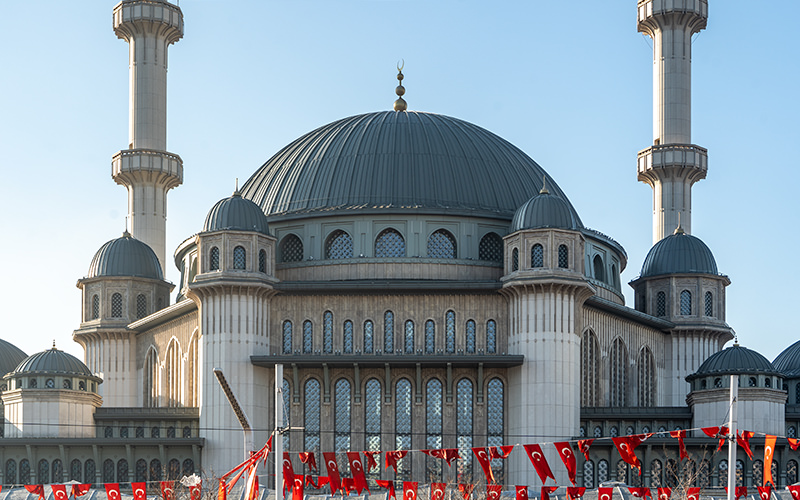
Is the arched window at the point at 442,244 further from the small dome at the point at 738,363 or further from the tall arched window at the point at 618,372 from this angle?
the small dome at the point at 738,363

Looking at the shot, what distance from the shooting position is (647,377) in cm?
7838

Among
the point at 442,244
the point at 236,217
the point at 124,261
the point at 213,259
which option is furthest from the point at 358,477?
the point at 124,261

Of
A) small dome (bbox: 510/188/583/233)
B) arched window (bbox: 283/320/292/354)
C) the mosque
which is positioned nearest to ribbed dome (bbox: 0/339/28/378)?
the mosque

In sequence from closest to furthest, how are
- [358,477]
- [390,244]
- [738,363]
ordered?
[358,477], [738,363], [390,244]

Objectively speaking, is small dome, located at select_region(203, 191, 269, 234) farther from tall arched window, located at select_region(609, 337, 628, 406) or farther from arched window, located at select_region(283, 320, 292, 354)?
tall arched window, located at select_region(609, 337, 628, 406)

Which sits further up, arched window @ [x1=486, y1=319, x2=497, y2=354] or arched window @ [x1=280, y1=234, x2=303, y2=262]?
arched window @ [x1=280, y1=234, x2=303, y2=262]

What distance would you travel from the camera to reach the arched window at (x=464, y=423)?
66.0 meters

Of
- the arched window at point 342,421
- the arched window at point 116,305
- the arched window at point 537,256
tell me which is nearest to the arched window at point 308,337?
the arched window at point 342,421

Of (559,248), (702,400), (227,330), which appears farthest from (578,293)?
(227,330)

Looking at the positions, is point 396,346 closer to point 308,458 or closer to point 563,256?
point 563,256

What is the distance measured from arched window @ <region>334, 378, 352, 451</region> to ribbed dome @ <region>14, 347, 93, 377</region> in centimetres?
1219

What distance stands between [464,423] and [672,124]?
99.8 ft

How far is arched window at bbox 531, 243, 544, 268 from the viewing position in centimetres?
6644

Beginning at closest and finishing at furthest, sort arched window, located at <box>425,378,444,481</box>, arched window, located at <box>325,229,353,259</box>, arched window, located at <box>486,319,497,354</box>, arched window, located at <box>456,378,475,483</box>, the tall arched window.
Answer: arched window, located at <box>456,378,475,483</box>
arched window, located at <box>425,378,444,481</box>
arched window, located at <box>486,319,497,354</box>
arched window, located at <box>325,229,353,259</box>
the tall arched window
